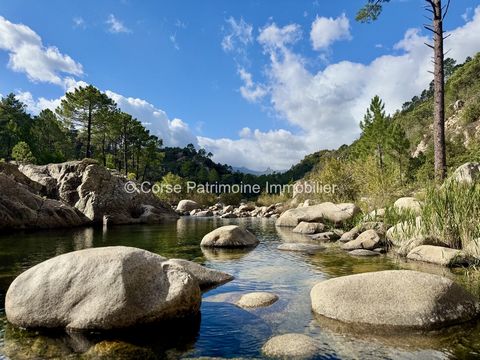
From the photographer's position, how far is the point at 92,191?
3334cm

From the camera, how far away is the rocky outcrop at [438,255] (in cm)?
1003

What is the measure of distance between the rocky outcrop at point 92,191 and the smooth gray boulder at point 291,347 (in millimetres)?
29416

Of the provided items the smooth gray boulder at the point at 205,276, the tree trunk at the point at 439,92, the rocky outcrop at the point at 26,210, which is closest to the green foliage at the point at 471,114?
the tree trunk at the point at 439,92

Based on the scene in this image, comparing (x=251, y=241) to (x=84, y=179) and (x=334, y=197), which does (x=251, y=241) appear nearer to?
(x=334, y=197)

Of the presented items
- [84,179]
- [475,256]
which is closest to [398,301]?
[475,256]

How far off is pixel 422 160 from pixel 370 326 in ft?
185

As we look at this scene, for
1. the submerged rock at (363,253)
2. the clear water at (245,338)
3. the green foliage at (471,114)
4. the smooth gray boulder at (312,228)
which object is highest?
the green foliage at (471,114)

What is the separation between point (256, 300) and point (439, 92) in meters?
11.8

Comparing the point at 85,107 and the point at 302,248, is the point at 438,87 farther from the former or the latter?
the point at 85,107

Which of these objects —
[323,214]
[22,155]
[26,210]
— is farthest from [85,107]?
[323,214]

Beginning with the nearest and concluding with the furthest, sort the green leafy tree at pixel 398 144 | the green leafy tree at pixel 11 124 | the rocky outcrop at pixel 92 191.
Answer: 1. the rocky outcrop at pixel 92 191
2. the green leafy tree at pixel 398 144
3. the green leafy tree at pixel 11 124

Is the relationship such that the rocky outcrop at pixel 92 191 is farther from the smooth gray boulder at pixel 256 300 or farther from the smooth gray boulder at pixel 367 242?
the smooth gray boulder at pixel 256 300

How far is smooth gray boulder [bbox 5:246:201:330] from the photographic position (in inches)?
233

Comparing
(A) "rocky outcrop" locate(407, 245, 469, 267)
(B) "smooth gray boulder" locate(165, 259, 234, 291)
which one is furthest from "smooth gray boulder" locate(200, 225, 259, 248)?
(A) "rocky outcrop" locate(407, 245, 469, 267)
